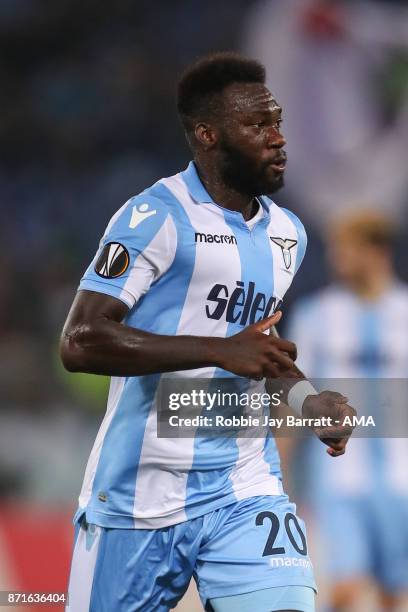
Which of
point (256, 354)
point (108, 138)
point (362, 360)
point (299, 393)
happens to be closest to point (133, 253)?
point (256, 354)

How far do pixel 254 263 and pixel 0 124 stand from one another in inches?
225

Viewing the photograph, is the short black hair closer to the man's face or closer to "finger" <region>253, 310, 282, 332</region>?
the man's face

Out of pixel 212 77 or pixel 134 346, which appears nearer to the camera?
pixel 134 346

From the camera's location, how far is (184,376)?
289 cm

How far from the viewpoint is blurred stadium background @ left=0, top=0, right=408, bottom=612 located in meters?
7.11

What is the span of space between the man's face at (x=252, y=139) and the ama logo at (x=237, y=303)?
0.32m

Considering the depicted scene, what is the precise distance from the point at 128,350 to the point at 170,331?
26cm

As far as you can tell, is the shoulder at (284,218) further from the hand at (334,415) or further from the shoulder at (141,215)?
the hand at (334,415)

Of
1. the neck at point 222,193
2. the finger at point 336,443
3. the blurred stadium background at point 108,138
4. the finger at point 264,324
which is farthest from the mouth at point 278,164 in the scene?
the blurred stadium background at point 108,138

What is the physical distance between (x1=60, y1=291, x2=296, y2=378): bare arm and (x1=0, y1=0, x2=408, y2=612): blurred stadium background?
410 centimetres

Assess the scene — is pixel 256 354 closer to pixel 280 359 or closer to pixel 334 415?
pixel 280 359

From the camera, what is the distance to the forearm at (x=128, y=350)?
2.63 metres

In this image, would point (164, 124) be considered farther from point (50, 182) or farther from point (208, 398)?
point (208, 398)

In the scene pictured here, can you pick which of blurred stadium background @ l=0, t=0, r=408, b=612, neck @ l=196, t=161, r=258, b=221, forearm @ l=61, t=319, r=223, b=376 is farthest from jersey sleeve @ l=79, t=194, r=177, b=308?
blurred stadium background @ l=0, t=0, r=408, b=612
